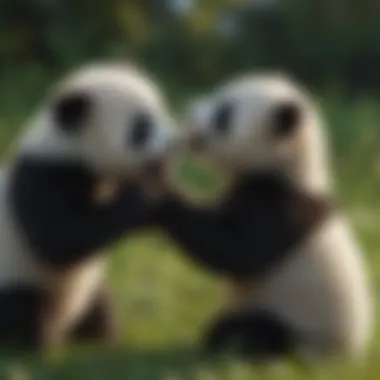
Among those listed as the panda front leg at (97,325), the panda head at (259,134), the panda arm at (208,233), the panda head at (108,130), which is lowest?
the panda front leg at (97,325)

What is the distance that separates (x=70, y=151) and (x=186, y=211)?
0.22 metres

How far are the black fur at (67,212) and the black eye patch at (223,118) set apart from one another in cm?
18

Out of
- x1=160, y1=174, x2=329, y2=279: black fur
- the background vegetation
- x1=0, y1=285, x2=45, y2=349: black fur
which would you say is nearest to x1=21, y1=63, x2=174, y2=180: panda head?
x1=160, y1=174, x2=329, y2=279: black fur

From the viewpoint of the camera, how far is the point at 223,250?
263cm

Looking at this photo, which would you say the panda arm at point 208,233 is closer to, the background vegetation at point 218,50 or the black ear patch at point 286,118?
the black ear patch at point 286,118

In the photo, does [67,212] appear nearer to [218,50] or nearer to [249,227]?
[249,227]

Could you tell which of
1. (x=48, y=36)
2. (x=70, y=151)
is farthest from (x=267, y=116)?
(x=48, y=36)

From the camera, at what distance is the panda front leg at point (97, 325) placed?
282cm

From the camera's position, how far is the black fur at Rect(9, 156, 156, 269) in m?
2.62

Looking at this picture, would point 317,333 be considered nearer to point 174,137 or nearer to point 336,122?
point 174,137

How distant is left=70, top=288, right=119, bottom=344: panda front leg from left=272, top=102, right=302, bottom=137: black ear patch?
49cm

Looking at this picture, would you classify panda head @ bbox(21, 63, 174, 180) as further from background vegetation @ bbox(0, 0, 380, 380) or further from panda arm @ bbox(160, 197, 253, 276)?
background vegetation @ bbox(0, 0, 380, 380)


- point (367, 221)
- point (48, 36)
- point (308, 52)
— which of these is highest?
point (308, 52)

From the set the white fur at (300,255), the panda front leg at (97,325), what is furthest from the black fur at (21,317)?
the white fur at (300,255)
